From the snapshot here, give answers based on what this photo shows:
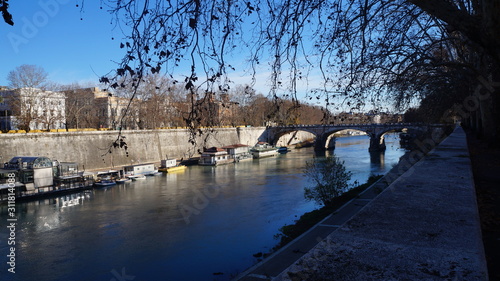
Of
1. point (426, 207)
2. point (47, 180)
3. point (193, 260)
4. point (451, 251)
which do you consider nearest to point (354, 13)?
point (426, 207)

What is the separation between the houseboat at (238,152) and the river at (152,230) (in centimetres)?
1292

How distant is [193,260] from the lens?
9.41 metres

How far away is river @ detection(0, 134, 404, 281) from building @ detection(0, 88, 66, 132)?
1010 centimetres

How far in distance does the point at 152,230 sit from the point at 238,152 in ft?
73.7

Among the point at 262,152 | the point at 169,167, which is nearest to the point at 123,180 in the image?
the point at 169,167

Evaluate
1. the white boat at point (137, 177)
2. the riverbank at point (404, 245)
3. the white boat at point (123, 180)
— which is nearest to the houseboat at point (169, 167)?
the white boat at point (137, 177)

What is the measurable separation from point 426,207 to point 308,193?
11.3 meters

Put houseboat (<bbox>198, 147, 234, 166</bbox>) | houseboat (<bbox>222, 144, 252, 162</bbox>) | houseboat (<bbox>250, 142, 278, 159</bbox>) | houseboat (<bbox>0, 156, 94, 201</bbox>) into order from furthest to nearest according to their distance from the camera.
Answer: houseboat (<bbox>250, 142, 278, 159</bbox>)
houseboat (<bbox>222, 144, 252, 162</bbox>)
houseboat (<bbox>198, 147, 234, 166</bbox>)
houseboat (<bbox>0, 156, 94, 201</bbox>)

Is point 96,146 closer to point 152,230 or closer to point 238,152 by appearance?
point 238,152

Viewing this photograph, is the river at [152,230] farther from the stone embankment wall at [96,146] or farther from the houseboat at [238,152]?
the houseboat at [238,152]

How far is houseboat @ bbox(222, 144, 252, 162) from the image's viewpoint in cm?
3348

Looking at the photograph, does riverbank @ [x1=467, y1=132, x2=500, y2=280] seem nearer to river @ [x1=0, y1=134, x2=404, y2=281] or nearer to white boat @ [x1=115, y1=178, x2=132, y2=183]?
river @ [x1=0, y1=134, x2=404, y2=281]

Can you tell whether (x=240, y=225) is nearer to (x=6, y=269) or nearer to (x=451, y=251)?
(x=6, y=269)

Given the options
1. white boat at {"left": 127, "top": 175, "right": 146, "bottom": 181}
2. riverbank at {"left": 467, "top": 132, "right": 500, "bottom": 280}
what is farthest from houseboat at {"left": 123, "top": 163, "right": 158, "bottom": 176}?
riverbank at {"left": 467, "top": 132, "right": 500, "bottom": 280}
